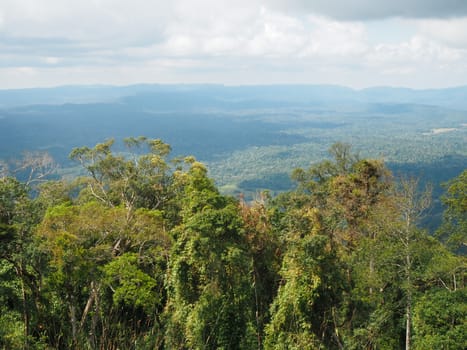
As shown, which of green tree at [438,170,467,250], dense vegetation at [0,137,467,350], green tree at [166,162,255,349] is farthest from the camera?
green tree at [438,170,467,250]

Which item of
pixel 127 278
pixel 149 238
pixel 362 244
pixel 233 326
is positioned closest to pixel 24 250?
pixel 127 278

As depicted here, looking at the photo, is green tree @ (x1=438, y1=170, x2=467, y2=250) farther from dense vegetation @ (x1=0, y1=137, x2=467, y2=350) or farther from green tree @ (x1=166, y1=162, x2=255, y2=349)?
green tree @ (x1=166, y1=162, x2=255, y2=349)

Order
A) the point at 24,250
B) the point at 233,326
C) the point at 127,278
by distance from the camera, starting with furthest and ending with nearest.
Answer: the point at 233,326 < the point at 127,278 < the point at 24,250

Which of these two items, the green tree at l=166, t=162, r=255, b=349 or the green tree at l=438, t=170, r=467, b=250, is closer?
the green tree at l=166, t=162, r=255, b=349

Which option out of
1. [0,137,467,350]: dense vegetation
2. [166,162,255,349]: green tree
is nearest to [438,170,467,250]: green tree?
[0,137,467,350]: dense vegetation

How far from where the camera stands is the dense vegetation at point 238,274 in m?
12.4

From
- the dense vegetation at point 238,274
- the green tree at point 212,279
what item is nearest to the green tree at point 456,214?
the dense vegetation at point 238,274

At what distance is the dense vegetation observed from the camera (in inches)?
487

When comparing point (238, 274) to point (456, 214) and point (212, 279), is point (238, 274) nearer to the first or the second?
point (212, 279)

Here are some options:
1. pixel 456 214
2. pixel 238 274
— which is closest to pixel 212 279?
pixel 238 274

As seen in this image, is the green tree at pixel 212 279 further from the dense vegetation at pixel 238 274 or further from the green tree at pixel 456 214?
the green tree at pixel 456 214

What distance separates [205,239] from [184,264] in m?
1.39

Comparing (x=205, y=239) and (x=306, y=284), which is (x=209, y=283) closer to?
(x=205, y=239)

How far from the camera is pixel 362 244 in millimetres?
15617
